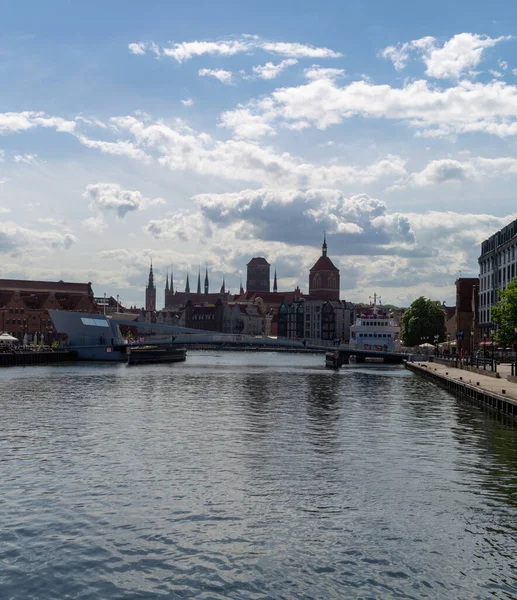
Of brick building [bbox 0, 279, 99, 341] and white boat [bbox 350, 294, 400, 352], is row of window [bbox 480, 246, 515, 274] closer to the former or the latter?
white boat [bbox 350, 294, 400, 352]

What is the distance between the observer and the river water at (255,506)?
637 inches

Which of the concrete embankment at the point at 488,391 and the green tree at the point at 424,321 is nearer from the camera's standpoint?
the concrete embankment at the point at 488,391

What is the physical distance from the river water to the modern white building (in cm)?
5781

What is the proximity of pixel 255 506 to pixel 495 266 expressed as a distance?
91.5 metres

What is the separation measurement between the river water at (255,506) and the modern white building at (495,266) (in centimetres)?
5781

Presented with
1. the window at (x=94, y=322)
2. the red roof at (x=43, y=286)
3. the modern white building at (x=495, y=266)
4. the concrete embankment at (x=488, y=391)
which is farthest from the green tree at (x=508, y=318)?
the red roof at (x=43, y=286)

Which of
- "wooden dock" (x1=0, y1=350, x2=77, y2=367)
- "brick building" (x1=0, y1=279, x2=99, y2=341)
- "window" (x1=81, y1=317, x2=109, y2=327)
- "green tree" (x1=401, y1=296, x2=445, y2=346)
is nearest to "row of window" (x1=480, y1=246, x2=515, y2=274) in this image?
"green tree" (x1=401, y1=296, x2=445, y2=346)

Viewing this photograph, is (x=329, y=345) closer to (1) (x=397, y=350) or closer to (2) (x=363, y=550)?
(1) (x=397, y=350)

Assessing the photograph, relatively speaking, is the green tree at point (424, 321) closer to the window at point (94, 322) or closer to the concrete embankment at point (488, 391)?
the window at point (94, 322)

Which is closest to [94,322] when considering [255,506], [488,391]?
[488,391]

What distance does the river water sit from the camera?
16.2 meters

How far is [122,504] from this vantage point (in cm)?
2194

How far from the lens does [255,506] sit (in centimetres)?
2191

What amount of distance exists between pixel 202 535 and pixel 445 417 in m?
28.9
